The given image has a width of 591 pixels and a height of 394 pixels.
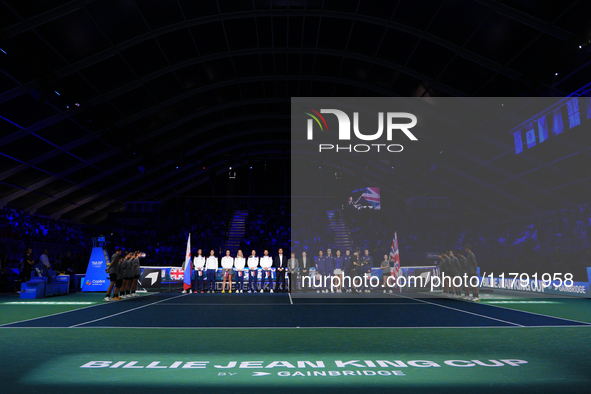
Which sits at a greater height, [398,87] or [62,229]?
[398,87]

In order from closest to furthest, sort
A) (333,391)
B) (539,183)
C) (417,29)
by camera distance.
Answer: (333,391)
(417,29)
(539,183)

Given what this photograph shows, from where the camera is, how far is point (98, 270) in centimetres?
1902

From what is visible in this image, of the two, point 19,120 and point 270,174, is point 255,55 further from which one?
point 270,174

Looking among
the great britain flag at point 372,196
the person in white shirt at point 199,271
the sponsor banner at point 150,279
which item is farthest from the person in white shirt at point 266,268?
the great britain flag at point 372,196

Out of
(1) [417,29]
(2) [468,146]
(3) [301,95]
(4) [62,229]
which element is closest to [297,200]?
→ (3) [301,95]

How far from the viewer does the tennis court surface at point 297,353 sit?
3.85m

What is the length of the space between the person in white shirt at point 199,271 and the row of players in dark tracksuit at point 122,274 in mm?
2888

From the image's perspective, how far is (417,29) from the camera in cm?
2061

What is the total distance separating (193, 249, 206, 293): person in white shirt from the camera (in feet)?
61.2

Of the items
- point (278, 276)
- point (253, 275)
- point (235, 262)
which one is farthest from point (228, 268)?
point (278, 276)

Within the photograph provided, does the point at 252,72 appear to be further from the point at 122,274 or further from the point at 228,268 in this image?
the point at 122,274

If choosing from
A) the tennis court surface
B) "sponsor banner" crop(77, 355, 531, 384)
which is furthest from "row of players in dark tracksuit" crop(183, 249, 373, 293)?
"sponsor banner" crop(77, 355, 531, 384)

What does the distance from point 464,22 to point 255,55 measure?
12.3 metres

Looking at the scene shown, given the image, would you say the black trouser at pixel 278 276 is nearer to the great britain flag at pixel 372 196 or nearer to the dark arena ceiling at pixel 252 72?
the dark arena ceiling at pixel 252 72
